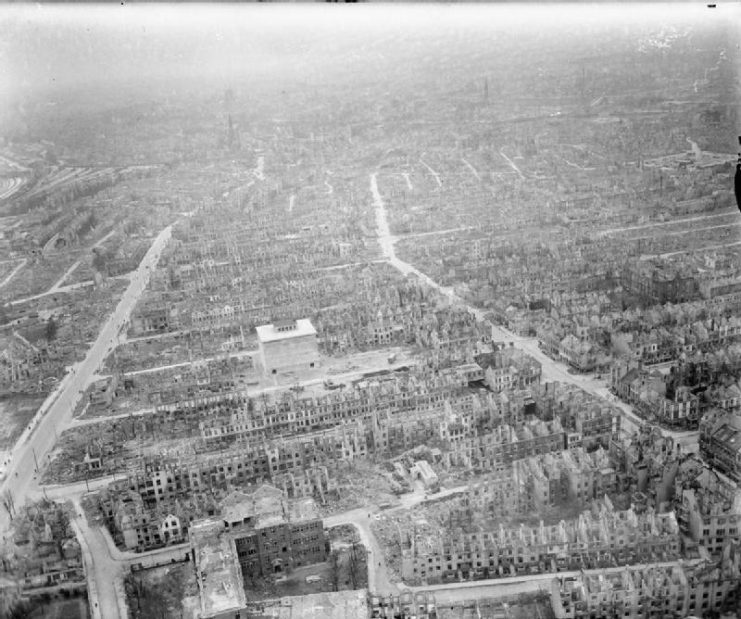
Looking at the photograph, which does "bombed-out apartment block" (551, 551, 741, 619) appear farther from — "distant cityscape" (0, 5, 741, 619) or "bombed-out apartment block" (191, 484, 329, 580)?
"bombed-out apartment block" (191, 484, 329, 580)

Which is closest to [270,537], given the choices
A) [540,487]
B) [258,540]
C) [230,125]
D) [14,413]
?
[258,540]

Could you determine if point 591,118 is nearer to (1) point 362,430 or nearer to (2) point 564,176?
(2) point 564,176

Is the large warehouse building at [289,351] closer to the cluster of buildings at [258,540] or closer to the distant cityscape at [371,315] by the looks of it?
the distant cityscape at [371,315]

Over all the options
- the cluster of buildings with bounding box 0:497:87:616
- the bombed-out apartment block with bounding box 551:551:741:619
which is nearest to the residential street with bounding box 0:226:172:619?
the cluster of buildings with bounding box 0:497:87:616

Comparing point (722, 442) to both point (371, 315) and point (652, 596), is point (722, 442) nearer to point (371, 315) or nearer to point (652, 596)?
point (652, 596)

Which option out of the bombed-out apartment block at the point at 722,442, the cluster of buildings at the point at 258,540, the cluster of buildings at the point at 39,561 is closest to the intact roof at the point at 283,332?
the cluster of buildings at the point at 258,540

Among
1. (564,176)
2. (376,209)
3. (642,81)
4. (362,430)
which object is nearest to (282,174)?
(376,209)
